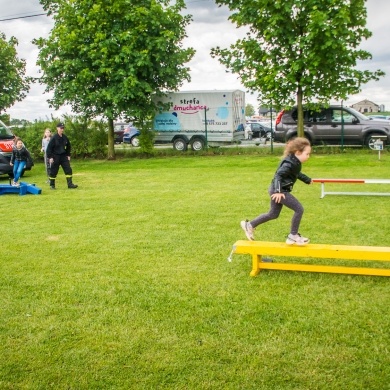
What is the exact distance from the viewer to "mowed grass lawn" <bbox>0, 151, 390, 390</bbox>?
3758 millimetres

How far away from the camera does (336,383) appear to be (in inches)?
139

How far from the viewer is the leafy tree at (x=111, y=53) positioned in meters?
21.2

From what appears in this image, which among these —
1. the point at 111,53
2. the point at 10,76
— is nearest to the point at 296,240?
the point at 111,53

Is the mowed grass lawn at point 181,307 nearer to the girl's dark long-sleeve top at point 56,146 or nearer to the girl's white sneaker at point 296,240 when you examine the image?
the girl's white sneaker at point 296,240

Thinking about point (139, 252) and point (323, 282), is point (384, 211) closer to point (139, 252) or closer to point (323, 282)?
point (323, 282)

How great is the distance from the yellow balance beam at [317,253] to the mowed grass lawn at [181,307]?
Answer: 0.10 metres

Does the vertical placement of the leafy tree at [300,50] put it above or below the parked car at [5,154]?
above

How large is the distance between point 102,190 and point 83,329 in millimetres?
9283

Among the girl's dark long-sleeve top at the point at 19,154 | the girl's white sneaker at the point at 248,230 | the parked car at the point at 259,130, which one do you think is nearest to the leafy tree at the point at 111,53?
the girl's dark long-sleeve top at the point at 19,154

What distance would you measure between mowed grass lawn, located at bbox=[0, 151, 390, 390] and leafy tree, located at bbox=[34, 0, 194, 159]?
12.7 metres

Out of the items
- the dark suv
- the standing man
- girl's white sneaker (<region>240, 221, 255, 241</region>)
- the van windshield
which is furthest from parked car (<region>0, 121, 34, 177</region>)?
girl's white sneaker (<region>240, 221, 255, 241</region>)

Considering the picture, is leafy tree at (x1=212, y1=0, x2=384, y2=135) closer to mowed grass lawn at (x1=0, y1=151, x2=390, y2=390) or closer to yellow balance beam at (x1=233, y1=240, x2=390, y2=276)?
mowed grass lawn at (x1=0, y1=151, x2=390, y2=390)

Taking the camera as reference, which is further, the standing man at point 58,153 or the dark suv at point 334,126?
the dark suv at point 334,126

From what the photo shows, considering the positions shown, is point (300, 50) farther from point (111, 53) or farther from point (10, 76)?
point (10, 76)
